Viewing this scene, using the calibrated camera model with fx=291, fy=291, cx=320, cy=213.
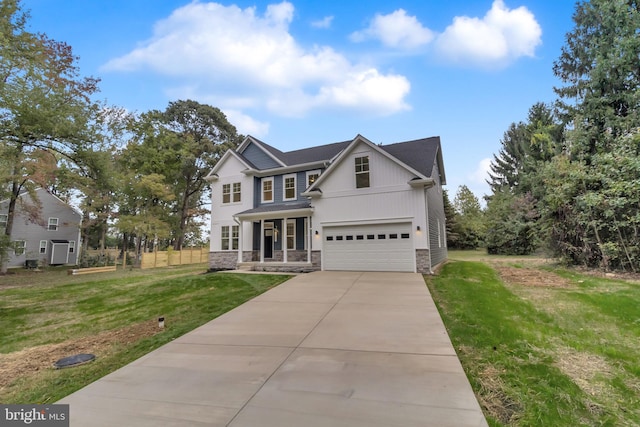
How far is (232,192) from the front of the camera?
17578mm

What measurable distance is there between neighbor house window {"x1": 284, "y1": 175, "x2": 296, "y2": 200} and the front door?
192 centimetres

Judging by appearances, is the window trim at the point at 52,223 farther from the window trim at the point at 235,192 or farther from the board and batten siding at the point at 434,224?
the board and batten siding at the point at 434,224

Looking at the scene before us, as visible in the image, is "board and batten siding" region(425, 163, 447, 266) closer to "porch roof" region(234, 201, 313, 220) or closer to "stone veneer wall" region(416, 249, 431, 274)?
"stone veneer wall" region(416, 249, 431, 274)

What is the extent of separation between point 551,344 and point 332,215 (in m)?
9.69

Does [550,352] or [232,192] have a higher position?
[232,192]

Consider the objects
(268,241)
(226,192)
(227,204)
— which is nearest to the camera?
(268,241)

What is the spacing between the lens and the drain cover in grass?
14.0ft

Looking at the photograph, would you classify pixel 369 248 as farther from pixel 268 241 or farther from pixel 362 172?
pixel 268 241

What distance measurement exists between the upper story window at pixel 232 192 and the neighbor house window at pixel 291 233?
381 centimetres

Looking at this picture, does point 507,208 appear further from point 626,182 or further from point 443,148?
point 626,182

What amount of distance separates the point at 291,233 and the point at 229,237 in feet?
13.3

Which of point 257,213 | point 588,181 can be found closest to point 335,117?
point 257,213

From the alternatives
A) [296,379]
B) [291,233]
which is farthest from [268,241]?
[296,379]

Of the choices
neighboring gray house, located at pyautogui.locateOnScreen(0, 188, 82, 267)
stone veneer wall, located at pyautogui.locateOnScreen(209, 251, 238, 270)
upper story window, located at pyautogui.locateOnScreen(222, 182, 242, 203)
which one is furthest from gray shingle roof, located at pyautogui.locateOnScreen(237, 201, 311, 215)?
neighboring gray house, located at pyautogui.locateOnScreen(0, 188, 82, 267)
